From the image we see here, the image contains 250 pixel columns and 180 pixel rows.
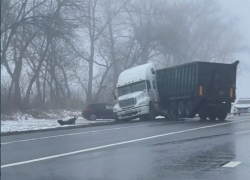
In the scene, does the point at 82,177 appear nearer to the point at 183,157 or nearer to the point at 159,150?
the point at 183,157

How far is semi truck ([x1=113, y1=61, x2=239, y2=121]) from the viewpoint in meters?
27.7

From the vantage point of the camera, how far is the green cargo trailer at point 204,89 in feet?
90.5

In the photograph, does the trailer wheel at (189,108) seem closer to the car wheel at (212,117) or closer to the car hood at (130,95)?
the car wheel at (212,117)

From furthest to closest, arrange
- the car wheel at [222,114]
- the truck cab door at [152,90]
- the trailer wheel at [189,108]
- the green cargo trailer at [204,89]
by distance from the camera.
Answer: the truck cab door at [152,90] → the car wheel at [222,114] → the trailer wheel at [189,108] → the green cargo trailer at [204,89]

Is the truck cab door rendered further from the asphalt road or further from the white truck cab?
the asphalt road

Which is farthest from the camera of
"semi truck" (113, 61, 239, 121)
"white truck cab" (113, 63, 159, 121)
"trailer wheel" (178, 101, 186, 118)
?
"white truck cab" (113, 63, 159, 121)

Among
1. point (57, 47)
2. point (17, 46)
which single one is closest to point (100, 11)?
point (57, 47)

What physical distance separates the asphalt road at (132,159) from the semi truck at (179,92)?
11064 millimetres

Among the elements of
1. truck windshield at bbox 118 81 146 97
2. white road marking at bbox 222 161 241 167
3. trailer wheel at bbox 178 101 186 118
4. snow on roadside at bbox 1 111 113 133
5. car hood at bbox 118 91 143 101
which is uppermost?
truck windshield at bbox 118 81 146 97

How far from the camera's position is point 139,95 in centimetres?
3072

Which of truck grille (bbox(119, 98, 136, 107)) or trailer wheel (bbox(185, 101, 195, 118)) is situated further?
truck grille (bbox(119, 98, 136, 107))

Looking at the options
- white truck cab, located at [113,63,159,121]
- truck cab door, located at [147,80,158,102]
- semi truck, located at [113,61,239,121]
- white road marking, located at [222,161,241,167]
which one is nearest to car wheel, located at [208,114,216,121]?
semi truck, located at [113,61,239,121]

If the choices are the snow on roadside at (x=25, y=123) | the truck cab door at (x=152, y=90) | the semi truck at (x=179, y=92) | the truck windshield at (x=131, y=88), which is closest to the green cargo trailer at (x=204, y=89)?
the semi truck at (x=179, y=92)

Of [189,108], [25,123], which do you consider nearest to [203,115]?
[189,108]
